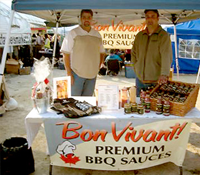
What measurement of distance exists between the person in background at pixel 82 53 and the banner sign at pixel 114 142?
99cm

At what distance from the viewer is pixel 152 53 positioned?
9.41 feet

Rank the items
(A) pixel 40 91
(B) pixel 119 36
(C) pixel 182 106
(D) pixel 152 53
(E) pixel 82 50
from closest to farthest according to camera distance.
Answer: (C) pixel 182 106, (A) pixel 40 91, (D) pixel 152 53, (E) pixel 82 50, (B) pixel 119 36

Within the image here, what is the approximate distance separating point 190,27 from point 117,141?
25.6 feet

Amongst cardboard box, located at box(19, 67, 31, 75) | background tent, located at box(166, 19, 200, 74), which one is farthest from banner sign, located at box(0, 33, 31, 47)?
background tent, located at box(166, 19, 200, 74)

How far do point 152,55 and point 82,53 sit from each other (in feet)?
2.91

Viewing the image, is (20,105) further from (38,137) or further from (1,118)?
(38,137)

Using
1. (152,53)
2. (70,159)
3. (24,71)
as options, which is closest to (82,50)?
(152,53)

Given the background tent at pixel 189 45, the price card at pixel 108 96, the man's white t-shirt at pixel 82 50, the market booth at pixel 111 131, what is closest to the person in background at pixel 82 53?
the man's white t-shirt at pixel 82 50

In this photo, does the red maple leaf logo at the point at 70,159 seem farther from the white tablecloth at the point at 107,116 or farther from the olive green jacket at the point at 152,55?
the olive green jacket at the point at 152,55

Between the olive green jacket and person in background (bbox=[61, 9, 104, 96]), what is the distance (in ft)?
1.82

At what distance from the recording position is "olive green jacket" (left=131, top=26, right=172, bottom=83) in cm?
278

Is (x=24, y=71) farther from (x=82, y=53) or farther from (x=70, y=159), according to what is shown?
(x=70, y=159)

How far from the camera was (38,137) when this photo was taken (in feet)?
11.5

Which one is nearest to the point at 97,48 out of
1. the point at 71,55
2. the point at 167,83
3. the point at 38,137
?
the point at 71,55
